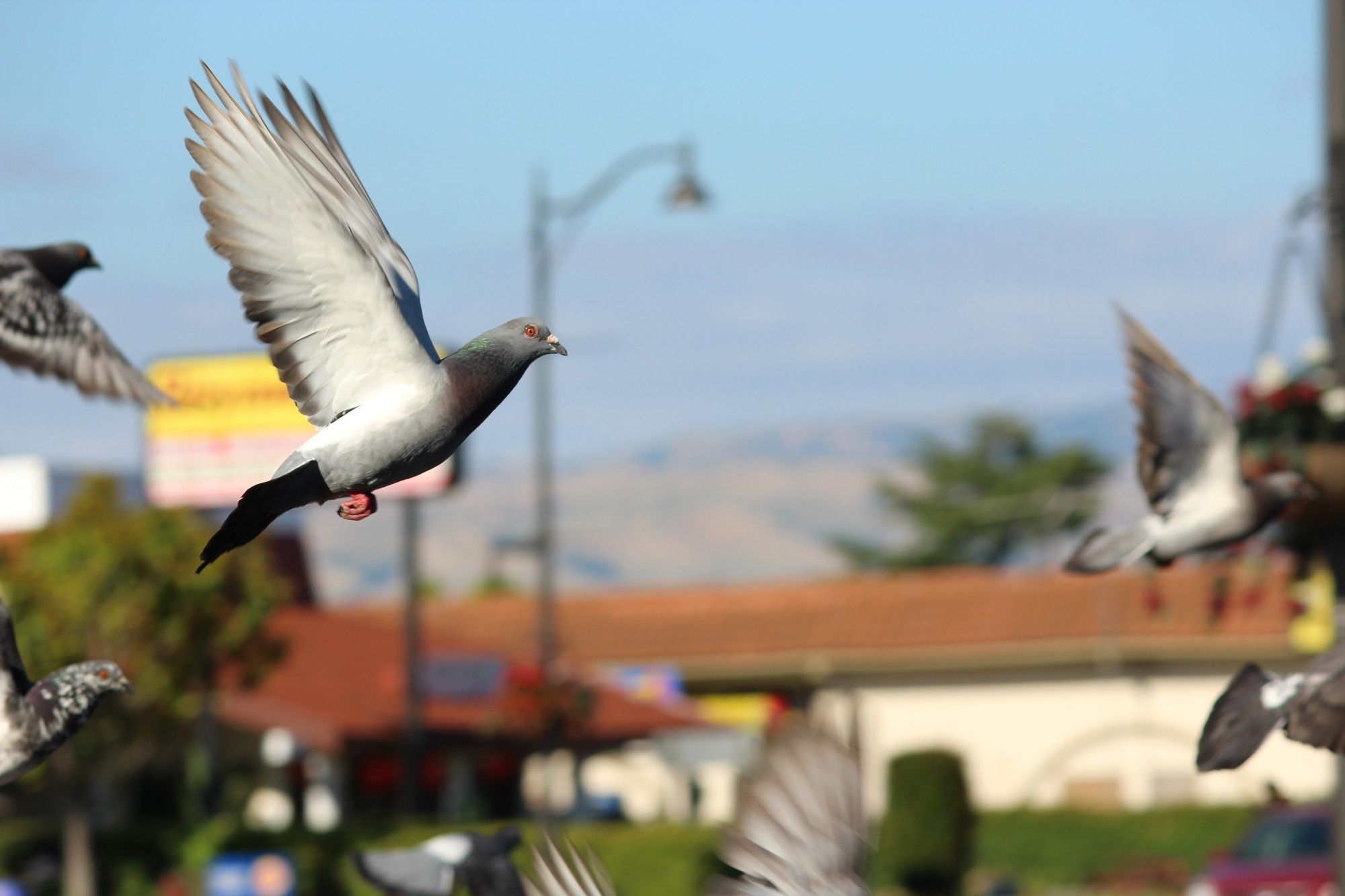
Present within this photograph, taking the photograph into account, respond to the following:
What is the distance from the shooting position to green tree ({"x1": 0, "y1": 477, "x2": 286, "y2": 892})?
2530 centimetres

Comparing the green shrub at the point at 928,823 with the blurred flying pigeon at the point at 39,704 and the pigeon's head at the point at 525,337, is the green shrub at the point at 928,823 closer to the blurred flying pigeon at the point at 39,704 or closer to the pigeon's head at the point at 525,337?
the pigeon's head at the point at 525,337

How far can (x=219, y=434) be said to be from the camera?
113 ft

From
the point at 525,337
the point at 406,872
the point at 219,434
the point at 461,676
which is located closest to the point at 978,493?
the point at 461,676

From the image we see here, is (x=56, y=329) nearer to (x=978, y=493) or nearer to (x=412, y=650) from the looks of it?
(x=412, y=650)

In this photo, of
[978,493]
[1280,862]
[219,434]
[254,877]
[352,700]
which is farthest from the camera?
[978,493]

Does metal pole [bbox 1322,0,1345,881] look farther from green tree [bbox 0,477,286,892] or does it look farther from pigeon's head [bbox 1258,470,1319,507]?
green tree [bbox 0,477,286,892]

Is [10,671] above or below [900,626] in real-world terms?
above

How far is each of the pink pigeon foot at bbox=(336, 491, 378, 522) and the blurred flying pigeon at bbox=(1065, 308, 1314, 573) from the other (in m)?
2.04

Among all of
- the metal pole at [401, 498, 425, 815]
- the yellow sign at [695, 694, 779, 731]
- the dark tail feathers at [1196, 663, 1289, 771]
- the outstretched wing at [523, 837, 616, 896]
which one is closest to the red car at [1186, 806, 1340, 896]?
the metal pole at [401, 498, 425, 815]

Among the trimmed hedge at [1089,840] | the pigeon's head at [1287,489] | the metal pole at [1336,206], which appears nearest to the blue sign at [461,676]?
the trimmed hedge at [1089,840]

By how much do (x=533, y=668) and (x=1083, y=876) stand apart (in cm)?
958

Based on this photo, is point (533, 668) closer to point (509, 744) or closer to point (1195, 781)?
point (509, 744)

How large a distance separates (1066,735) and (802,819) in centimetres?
3817

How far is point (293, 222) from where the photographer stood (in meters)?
3.29
